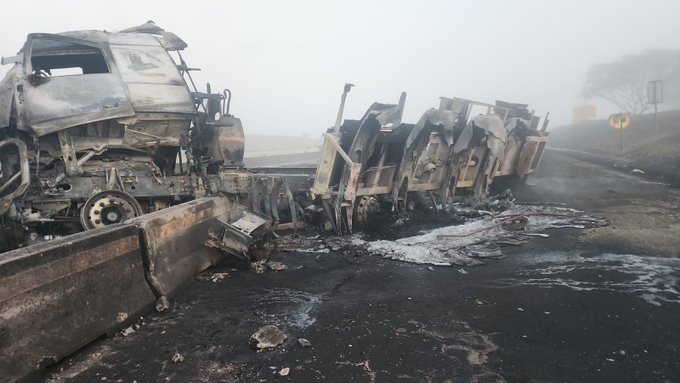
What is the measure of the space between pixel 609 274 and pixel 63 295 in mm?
4880

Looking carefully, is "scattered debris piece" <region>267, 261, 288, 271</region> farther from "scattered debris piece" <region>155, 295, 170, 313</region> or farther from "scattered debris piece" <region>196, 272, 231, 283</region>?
"scattered debris piece" <region>155, 295, 170, 313</region>

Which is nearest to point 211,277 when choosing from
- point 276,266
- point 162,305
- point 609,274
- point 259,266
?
point 259,266

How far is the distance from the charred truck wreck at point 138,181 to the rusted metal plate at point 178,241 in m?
0.02

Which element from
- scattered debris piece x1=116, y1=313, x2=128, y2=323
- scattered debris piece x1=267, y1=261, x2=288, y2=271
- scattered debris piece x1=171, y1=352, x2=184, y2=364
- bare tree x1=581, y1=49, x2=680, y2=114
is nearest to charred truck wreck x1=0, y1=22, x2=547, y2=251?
scattered debris piece x1=267, y1=261, x2=288, y2=271

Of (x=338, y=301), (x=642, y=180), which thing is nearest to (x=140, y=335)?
(x=338, y=301)

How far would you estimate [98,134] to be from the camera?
5.05 metres

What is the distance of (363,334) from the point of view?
307 centimetres

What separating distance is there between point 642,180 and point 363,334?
35.8 feet

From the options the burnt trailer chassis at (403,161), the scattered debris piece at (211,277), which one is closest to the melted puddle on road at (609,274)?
the burnt trailer chassis at (403,161)

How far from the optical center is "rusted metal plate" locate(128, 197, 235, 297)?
346 centimetres

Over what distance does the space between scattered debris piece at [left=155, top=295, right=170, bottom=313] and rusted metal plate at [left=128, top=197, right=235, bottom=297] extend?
0.05 metres

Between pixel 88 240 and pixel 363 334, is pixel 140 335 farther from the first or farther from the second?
pixel 363 334

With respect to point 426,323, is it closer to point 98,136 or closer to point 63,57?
point 98,136

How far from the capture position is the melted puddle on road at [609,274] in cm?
377
